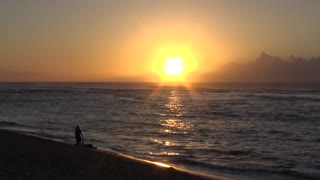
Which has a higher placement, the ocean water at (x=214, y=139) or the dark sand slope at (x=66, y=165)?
the dark sand slope at (x=66, y=165)

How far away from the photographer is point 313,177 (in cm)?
1809

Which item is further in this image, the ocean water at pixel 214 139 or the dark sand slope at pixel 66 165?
the ocean water at pixel 214 139

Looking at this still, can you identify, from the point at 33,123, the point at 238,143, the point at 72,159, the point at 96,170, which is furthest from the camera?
the point at 33,123

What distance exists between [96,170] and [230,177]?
227 inches

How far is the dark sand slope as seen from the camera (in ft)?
45.8

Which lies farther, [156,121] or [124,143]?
[156,121]

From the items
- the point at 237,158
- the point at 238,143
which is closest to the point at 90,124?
the point at 238,143

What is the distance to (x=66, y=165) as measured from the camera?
51.7 feet

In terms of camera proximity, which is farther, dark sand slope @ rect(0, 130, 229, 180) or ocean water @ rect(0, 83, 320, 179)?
ocean water @ rect(0, 83, 320, 179)

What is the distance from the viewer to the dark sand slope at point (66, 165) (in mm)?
13969

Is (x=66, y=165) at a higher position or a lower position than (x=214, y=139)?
higher

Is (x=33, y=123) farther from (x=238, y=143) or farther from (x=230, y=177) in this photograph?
(x=230, y=177)

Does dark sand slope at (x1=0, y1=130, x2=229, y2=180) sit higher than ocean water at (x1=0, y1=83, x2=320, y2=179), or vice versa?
dark sand slope at (x1=0, y1=130, x2=229, y2=180)

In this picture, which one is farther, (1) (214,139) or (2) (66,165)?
(1) (214,139)
